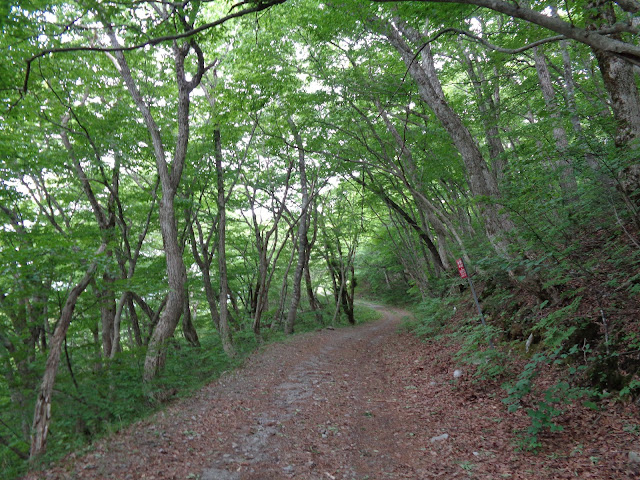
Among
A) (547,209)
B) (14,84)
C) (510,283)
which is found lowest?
(510,283)

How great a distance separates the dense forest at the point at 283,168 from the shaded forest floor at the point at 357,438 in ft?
1.37

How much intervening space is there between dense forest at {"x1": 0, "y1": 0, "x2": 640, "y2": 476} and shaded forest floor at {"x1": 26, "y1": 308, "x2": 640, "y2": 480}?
419 millimetres

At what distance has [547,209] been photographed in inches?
219

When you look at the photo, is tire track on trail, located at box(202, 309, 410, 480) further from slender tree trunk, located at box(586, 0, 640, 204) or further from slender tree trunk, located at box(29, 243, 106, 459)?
slender tree trunk, located at box(586, 0, 640, 204)

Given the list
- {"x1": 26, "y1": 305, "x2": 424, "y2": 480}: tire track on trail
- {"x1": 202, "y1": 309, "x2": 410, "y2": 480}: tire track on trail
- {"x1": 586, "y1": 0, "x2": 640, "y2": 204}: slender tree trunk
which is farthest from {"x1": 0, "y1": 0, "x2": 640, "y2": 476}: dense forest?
{"x1": 202, "y1": 309, "x2": 410, "y2": 480}: tire track on trail

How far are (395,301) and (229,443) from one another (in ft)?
99.2

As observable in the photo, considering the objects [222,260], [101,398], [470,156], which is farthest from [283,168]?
[101,398]

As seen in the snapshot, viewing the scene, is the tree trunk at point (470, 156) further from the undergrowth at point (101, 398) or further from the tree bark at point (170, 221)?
the undergrowth at point (101, 398)

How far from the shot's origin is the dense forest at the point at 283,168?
15.6 ft

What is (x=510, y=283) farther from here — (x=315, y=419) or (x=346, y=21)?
(x=346, y=21)

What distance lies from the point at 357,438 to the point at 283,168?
13048 mm

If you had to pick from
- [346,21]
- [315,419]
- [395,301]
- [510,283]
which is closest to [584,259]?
[510,283]

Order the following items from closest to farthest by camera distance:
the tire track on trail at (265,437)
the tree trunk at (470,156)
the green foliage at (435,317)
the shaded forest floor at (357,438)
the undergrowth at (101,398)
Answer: the shaded forest floor at (357,438)
the tire track on trail at (265,437)
the undergrowth at (101,398)
the tree trunk at (470,156)
the green foliage at (435,317)

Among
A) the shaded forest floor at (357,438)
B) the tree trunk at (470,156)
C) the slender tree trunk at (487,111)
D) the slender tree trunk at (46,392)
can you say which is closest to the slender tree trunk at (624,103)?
the tree trunk at (470,156)
